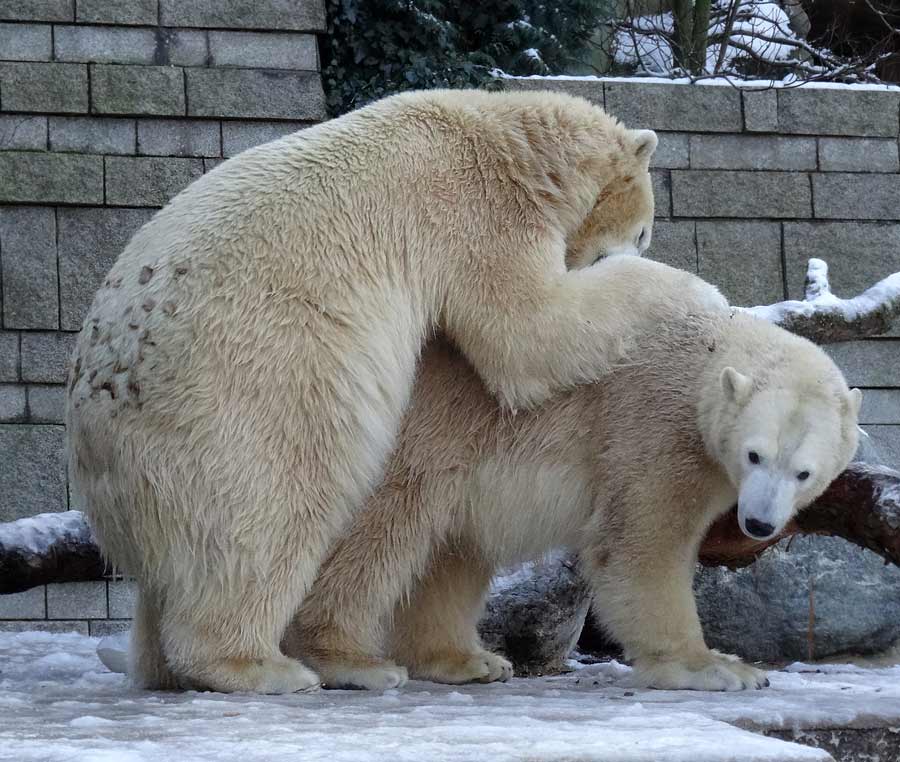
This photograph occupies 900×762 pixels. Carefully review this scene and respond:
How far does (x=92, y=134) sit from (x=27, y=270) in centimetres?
72

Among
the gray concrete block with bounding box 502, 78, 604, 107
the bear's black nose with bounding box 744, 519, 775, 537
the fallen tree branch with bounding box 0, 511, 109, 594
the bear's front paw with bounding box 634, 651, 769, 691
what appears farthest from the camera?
the gray concrete block with bounding box 502, 78, 604, 107

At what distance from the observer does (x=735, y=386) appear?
3.72 metres

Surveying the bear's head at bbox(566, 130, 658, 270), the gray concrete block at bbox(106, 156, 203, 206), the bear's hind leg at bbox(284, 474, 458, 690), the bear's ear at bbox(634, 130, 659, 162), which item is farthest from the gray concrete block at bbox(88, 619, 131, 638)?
the bear's ear at bbox(634, 130, 659, 162)

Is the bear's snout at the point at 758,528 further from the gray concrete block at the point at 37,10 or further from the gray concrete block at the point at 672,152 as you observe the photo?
the gray concrete block at the point at 37,10

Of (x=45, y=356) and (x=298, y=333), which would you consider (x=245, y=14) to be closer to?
(x=45, y=356)

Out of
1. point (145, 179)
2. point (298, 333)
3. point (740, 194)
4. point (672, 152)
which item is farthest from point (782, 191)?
point (298, 333)

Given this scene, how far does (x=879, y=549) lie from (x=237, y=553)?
192 cm

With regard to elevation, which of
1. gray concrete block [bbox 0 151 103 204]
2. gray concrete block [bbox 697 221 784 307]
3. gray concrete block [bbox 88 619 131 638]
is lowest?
gray concrete block [bbox 88 619 131 638]

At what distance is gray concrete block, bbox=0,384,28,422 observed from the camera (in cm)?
652

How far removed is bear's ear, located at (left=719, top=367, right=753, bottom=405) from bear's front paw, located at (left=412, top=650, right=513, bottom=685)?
1.05m

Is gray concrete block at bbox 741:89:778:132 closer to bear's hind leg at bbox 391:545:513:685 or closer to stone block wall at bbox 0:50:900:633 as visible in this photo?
stone block wall at bbox 0:50:900:633

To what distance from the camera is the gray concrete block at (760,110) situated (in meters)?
7.46

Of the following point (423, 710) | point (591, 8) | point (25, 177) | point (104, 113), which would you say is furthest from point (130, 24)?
point (423, 710)

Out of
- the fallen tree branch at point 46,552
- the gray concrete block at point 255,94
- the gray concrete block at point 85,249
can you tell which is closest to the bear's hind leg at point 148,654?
the fallen tree branch at point 46,552
